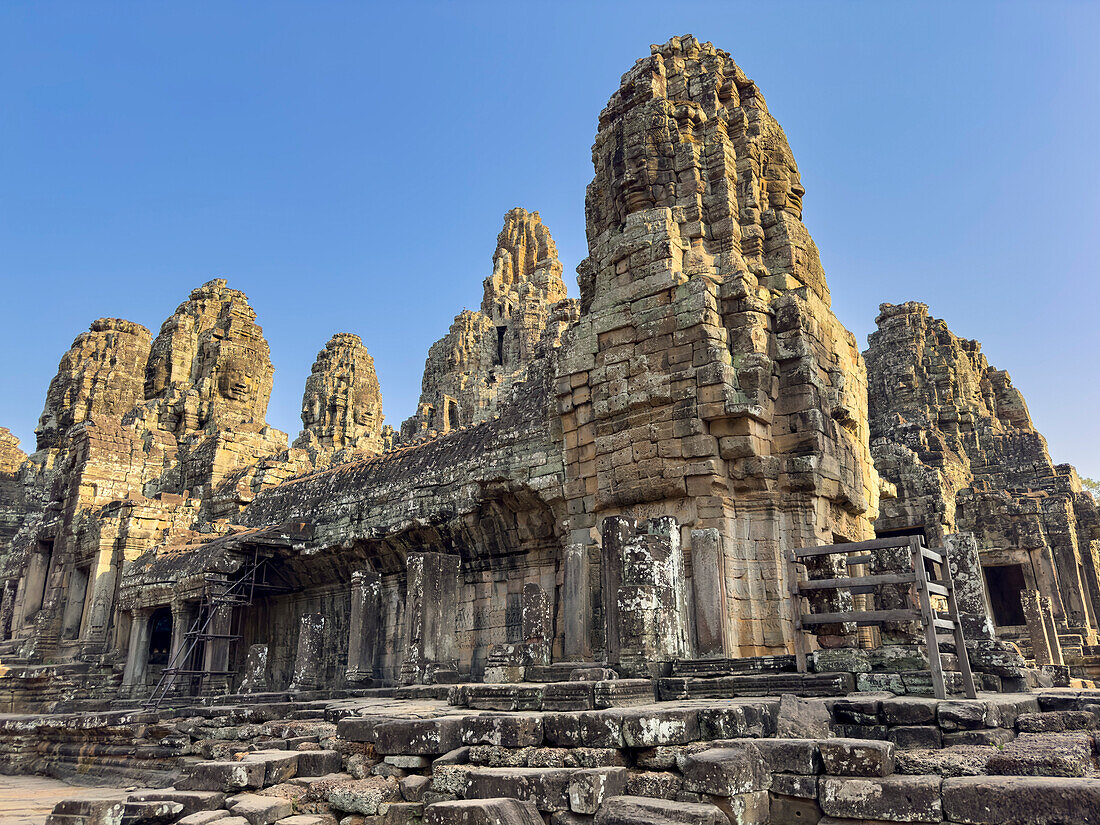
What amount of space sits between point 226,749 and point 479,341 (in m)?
58.4

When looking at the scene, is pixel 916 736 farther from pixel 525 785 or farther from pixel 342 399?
pixel 342 399

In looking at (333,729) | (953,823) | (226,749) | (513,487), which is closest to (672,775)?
(953,823)

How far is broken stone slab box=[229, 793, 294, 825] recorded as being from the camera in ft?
18.5

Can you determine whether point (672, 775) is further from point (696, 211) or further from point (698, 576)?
point (696, 211)

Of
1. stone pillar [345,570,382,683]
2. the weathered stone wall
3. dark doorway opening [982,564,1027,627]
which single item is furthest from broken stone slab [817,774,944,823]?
dark doorway opening [982,564,1027,627]

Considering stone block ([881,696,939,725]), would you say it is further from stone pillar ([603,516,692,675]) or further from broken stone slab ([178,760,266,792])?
Answer: broken stone slab ([178,760,266,792])

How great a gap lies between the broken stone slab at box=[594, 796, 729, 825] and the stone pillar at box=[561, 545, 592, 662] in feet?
17.2

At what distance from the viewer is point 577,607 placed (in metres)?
10.4

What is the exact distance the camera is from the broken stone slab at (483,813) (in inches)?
190

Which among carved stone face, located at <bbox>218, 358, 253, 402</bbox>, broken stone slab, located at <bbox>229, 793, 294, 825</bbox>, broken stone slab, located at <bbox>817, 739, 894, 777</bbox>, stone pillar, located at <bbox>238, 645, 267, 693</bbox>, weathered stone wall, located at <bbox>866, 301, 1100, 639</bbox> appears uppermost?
carved stone face, located at <bbox>218, 358, 253, 402</bbox>

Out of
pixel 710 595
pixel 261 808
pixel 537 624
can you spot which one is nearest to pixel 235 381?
pixel 537 624

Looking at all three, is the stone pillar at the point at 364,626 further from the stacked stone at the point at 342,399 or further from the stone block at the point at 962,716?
the stacked stone at the point at 342,399

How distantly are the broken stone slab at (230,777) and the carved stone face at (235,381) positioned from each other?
2889 cm

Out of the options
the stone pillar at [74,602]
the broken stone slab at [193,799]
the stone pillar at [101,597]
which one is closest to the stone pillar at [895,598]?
the broken stone slab at [193,799]
